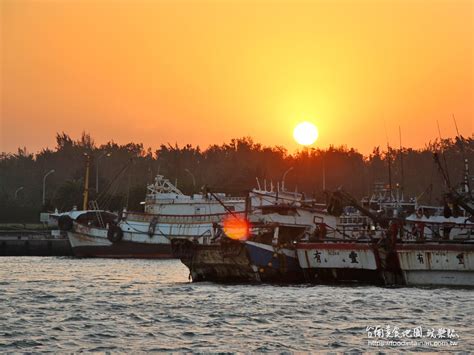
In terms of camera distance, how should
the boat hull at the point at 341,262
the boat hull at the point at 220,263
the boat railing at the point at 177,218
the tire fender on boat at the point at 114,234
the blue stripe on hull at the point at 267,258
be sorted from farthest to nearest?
the tire fender on boat at the point at 114,234 → the boat railing at the point at 177,218 → the boat hull at the point at 220,263 → the blue stripe on hull at the point at 267,258 → the boat hull at the point at 341,262

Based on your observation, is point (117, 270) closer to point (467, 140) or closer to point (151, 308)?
point (151, 308)

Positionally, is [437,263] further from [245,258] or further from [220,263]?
[220,263]

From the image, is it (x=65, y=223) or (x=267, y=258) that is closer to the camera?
(x=267, y=258)

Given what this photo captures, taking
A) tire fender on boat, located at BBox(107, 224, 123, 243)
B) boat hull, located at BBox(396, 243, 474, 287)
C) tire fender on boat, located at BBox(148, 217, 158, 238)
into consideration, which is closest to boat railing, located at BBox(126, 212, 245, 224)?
tire fender on boat, located at BBox(148, 217, 158, 238)

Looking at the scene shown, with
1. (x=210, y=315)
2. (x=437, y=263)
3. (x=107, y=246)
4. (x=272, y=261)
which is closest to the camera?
(x=210, y=315)

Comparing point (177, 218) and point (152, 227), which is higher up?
point (177, 218)

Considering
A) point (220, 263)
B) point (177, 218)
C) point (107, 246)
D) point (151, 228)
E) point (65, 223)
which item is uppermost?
point (177, 218)

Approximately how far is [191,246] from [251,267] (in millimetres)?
3876

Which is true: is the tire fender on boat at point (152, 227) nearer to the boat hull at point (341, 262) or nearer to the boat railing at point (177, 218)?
the boat railing at point (177, 218)

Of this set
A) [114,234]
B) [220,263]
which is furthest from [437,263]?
[114,234]

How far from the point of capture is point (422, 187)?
178875 mm

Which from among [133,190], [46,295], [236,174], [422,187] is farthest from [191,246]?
[422,187]

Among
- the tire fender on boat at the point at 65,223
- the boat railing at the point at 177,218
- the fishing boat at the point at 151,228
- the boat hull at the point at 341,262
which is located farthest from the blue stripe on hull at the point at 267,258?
the tire fender on boat at the point at 65,223

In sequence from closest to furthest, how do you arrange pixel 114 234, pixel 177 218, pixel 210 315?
pixel 210 315 → pixel 114 234 → pixel 177 218
